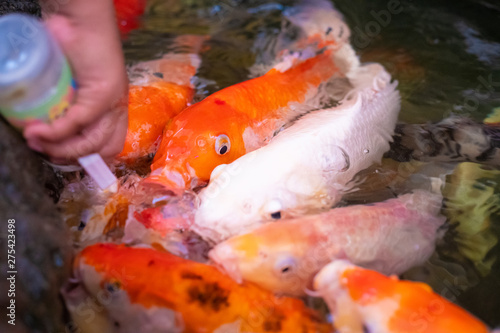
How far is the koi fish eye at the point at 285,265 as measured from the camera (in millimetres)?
1286

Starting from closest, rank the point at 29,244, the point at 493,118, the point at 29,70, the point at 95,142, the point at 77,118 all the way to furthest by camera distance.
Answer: the point at 29,70 < the point at 29,244 < the point at 77,118 < the point at 95,142 < the point at 493,118

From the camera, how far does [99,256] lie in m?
1.22

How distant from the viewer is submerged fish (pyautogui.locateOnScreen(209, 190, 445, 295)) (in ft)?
4.20

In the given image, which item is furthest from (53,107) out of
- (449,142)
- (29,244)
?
(449,142)

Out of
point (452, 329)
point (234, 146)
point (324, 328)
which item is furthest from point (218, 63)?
point (452, 329)

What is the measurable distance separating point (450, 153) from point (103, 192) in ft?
5.62

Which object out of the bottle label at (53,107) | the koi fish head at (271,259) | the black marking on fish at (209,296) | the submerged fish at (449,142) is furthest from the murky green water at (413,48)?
the bottle label at (53,107)

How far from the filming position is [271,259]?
4.21 ft

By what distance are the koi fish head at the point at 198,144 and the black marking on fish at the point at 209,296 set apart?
52cm

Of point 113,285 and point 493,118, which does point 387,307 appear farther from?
point 493,118

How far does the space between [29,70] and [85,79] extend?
283 mm

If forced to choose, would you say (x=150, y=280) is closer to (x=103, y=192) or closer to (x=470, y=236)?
(x=103, y=192)

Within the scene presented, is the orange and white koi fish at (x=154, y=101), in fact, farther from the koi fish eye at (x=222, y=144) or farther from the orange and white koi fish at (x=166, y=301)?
the orange and white koi fish at (x=166, y=301)

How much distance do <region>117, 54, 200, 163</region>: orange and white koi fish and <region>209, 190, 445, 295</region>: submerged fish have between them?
78 cm
